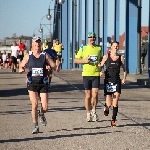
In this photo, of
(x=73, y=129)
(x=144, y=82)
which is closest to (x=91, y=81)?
(x=73, y=129)

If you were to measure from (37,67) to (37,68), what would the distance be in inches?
0.7

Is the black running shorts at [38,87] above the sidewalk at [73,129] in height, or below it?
above

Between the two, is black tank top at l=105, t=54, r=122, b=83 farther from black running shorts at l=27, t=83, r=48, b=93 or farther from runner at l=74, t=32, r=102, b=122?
black running shorts at l=27, t=83, r=48, b=93

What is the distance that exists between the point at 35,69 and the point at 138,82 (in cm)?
1827

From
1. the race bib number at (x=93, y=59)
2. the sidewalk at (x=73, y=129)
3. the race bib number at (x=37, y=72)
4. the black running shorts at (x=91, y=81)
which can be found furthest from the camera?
the black running shorts at (x=91, y=81)

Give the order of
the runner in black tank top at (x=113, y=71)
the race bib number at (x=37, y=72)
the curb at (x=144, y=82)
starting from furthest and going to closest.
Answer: the curb at (x=144, y=82)
the runner in black tank top at (x=113, y=71)
the race bib number at (x=37, y=72)

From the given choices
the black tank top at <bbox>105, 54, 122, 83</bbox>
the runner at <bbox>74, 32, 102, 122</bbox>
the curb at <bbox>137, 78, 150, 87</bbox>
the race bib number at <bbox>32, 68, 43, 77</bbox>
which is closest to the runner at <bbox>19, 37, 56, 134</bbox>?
the race bib number at <bbox>32, 68, 43, 77</bbox>

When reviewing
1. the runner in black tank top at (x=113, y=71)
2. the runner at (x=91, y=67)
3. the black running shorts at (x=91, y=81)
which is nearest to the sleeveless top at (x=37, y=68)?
the runner in black tank top at (x=113, y=71)

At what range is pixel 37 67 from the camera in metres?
11.2

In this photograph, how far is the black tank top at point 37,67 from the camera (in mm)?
11227

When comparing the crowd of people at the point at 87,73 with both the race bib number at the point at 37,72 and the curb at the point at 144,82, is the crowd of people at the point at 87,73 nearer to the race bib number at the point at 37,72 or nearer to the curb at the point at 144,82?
the race bib number at the point at 37,72

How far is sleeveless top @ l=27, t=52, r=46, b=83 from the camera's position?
11.2 metres

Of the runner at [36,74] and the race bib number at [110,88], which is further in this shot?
the race bib number at [110,88]

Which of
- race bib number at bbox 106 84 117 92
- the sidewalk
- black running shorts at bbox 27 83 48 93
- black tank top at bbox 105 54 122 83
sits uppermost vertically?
black tank top at bbox 105 54 122 83
